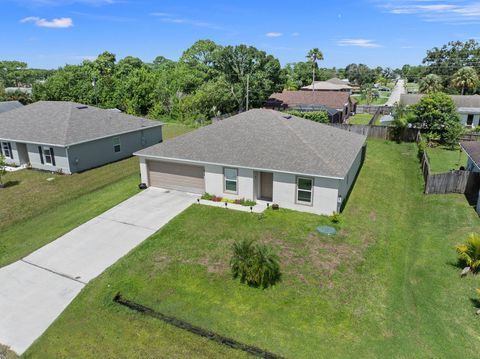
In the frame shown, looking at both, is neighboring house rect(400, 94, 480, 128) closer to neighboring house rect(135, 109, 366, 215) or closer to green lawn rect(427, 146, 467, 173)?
green lawn rect(427, 146, 467, 173)

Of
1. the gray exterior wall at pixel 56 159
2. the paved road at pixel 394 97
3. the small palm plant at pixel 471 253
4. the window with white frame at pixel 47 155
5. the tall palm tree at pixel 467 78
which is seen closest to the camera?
the small palm plant at pixel 471 253

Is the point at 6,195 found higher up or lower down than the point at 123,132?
lower down

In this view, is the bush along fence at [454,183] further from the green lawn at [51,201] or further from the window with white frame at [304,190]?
→ the green lawn at [51,201]

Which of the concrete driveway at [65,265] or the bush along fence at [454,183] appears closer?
the concrete driveway at [65,265]

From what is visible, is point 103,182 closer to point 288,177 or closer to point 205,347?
point 288,177

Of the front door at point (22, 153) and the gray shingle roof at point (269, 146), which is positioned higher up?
the gray shingle roof at point (269, 146)

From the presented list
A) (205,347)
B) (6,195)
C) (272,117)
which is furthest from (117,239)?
(272,117)

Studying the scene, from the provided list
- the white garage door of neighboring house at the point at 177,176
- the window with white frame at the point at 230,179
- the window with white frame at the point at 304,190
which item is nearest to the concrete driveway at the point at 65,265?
the white garage door of neighboring house at the point at 177,176
